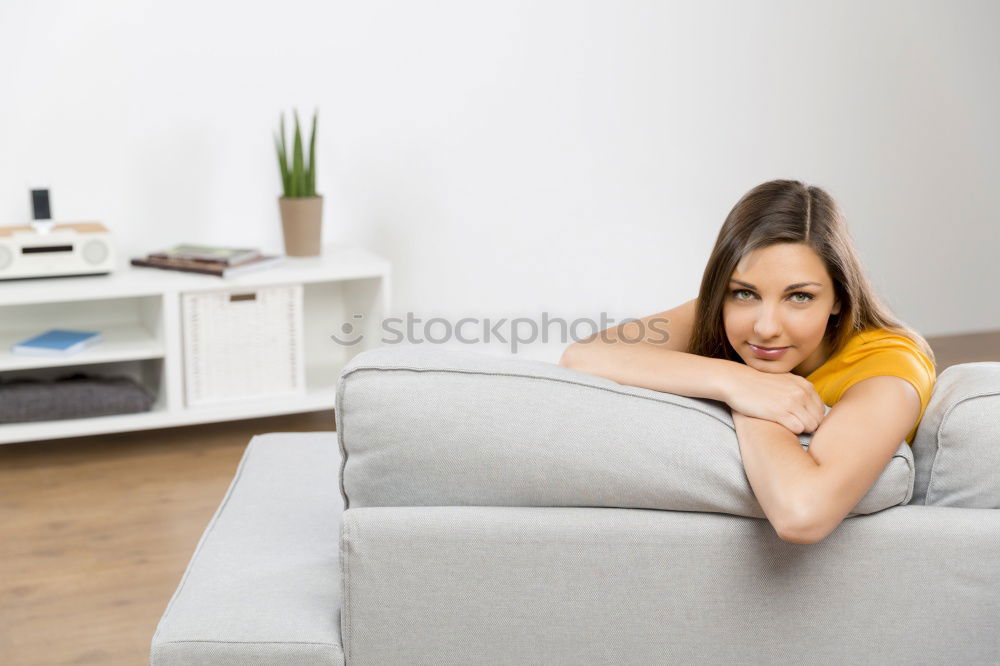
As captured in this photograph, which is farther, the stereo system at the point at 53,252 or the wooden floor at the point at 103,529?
the stereo system at the point at 53,252

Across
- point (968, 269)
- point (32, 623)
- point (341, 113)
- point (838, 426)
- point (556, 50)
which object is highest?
point (556, 50)

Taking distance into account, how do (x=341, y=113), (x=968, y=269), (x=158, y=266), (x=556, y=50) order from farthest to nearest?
1. (x=968, y=269)
2. (x=556, y=50)
3. (x=341, y=113)
4. (x=158, y=266)

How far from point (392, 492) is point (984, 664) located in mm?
663

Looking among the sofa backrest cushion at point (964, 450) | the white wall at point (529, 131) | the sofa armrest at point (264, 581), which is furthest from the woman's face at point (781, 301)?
the white wall at point (529, 131)

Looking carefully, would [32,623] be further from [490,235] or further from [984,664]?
[490,235]

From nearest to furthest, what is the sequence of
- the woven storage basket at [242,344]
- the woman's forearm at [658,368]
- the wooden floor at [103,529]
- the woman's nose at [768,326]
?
the woman's forearm at [658,368], the woman's nose at [768,326], the wooden floor at [103,529], the woven storage basket at [242,344]

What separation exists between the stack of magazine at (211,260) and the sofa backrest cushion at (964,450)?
232cm

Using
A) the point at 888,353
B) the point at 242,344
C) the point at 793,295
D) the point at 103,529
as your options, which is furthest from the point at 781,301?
the point at 242,344

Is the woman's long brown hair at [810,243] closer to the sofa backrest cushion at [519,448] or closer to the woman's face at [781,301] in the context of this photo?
the woman's face at [781,301]

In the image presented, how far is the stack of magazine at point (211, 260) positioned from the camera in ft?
10.4

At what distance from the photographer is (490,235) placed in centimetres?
395

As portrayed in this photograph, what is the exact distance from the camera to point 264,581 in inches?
48.9

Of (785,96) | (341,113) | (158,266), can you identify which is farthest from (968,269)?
(158,266)

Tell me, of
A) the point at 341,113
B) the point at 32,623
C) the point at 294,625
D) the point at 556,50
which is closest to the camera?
the point at 294,625
